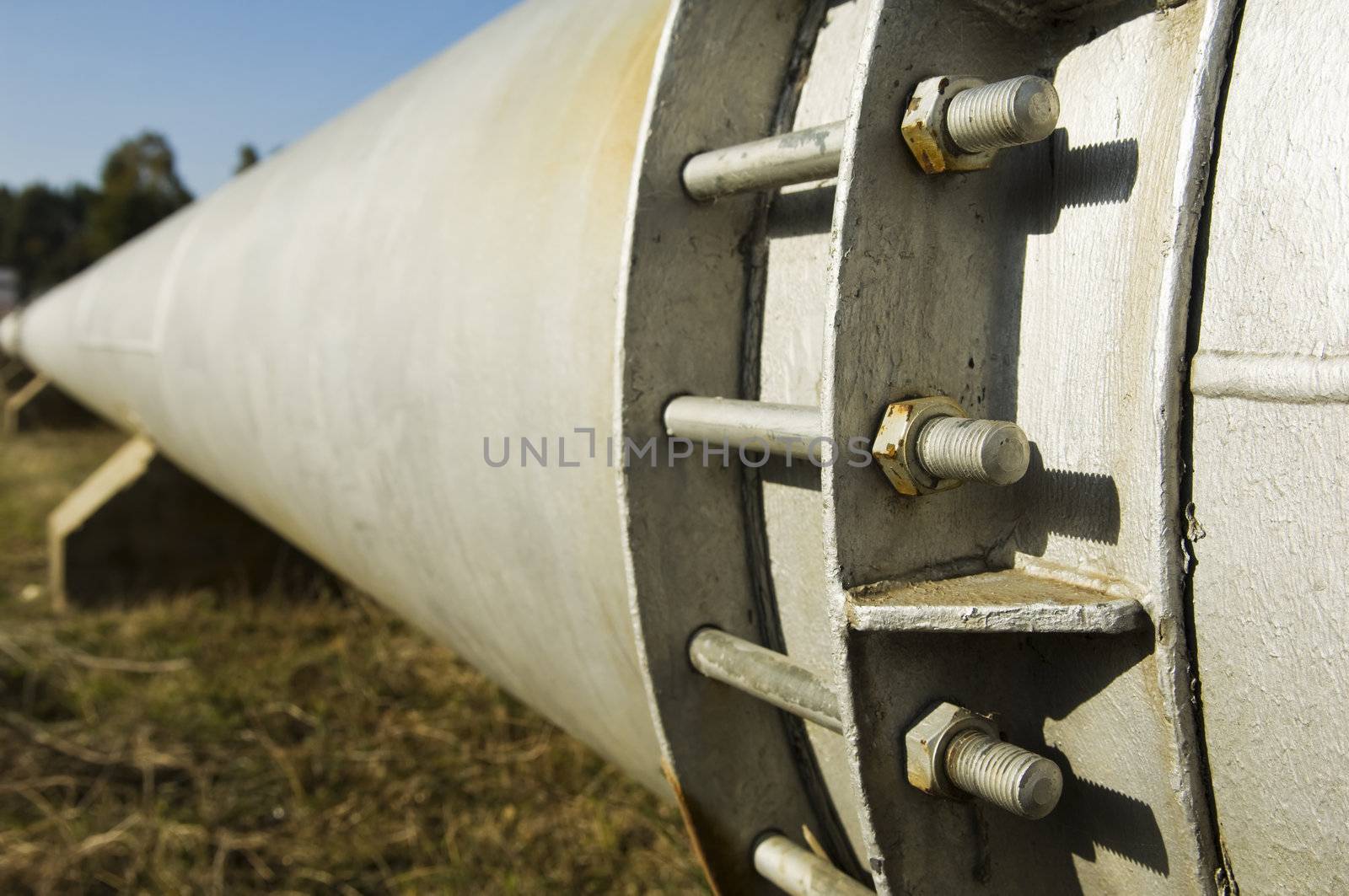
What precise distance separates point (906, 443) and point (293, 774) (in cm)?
219

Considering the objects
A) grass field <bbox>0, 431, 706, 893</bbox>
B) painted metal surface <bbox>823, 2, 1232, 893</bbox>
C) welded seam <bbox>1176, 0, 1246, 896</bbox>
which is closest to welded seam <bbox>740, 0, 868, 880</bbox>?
painted metal surface <bbox>823, 2, 1232, 893</bbox>

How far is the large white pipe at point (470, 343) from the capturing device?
115cm

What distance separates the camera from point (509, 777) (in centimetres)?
246

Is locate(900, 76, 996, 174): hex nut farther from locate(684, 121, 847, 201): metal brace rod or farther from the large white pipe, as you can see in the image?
the large white pipe

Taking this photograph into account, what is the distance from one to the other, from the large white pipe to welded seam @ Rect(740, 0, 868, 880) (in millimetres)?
147

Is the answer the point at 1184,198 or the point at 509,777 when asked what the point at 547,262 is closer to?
the point at 1184,198

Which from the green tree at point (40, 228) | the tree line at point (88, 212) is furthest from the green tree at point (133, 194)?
the green tree at point (40, 228)

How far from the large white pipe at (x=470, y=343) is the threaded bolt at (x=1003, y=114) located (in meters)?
0.44

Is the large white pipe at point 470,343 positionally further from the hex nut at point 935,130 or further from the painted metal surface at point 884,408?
the hex nut at point 935,130

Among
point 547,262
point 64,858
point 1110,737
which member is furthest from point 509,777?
point 1110,737

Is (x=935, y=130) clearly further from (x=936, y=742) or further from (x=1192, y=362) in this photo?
(x=936, y=742)

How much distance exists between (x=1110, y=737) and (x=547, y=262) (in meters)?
0.77

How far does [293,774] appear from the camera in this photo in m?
2.46

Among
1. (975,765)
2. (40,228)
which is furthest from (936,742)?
(40,228)
